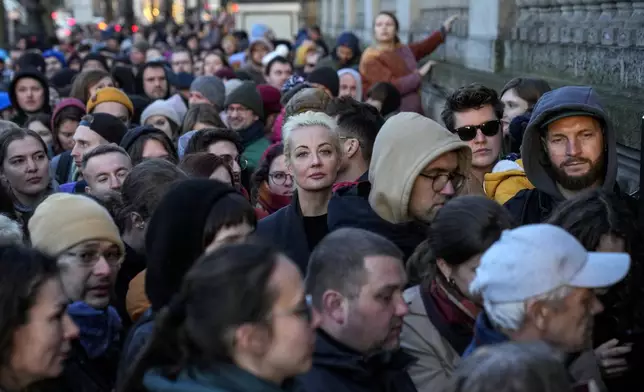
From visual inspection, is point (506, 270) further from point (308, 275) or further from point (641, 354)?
point (641, 354)

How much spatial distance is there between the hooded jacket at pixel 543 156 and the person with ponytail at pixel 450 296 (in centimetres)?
105

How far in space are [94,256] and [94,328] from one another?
0.36 meters

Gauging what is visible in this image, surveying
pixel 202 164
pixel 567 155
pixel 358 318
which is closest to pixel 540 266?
pixel 358 318

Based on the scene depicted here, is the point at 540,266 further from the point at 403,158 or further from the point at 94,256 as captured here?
the point at 94,256

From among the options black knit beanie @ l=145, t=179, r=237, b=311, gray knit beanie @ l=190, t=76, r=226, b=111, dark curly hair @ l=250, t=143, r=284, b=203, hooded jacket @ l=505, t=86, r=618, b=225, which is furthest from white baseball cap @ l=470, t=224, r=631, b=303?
gray knit beanie @ l=190, t=76, r=226, b=111

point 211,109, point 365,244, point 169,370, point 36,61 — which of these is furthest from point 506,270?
point 36,61

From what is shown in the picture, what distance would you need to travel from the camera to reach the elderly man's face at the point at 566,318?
343cm

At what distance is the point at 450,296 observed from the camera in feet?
13.6

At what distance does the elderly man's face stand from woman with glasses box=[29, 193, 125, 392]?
1680 millimetres

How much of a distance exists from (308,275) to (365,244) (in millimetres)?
202

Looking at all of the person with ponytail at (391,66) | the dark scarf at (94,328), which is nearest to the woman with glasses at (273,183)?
the dark scarf at (94,328)

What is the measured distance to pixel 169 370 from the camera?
10.3ft

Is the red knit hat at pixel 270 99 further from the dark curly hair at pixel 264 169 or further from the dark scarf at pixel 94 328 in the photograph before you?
the dark scarf at pixel 94 328

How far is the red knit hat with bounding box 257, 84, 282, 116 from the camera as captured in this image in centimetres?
1071
